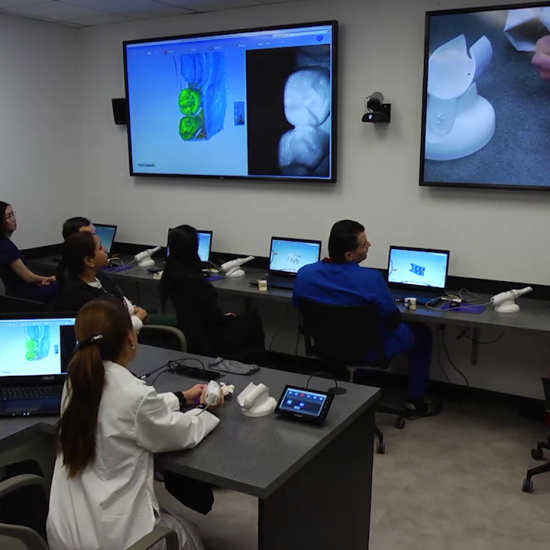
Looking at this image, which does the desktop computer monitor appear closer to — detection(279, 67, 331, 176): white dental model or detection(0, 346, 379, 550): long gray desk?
detection(279, 67, 331, 176): white dental model

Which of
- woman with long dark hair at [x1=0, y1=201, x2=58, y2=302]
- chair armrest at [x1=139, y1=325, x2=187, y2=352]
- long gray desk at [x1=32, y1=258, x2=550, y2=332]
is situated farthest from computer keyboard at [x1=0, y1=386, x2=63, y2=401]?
woman with long dark hair at [x1=0, y1=201, x2=58, y2=302]

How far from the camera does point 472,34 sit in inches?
146

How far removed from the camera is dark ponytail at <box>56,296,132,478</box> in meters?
1.75

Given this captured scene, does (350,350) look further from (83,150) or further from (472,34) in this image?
(83,150)

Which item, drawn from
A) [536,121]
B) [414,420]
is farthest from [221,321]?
[536,121]

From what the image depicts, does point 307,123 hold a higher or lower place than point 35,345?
higher

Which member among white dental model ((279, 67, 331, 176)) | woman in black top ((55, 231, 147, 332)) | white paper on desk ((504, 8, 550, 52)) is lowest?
woman in black top ((55, 231, 147, 332))

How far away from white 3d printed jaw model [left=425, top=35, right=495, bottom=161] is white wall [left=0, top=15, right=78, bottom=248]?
314cm

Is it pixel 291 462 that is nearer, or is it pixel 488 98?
pixel 291 462

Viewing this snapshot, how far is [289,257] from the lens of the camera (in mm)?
4504

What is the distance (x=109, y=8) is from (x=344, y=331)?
2.97m

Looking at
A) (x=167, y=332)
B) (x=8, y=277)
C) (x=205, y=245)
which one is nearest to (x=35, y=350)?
(x=167, y=332)

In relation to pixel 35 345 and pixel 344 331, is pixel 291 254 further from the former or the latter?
pixel 35 345

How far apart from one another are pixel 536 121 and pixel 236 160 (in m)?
2.09
